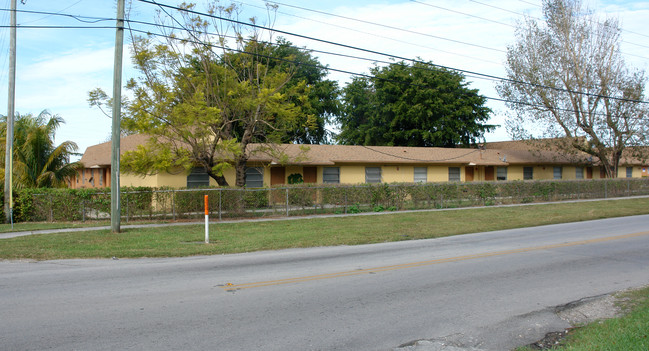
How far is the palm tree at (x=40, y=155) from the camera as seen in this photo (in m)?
21.4

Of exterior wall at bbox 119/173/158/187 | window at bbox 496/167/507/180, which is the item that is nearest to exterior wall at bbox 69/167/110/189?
exterior wall at bbox 119/173/158/187

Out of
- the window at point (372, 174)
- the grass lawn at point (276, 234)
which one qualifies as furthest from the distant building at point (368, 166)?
the grass lawn at point (276, 234)

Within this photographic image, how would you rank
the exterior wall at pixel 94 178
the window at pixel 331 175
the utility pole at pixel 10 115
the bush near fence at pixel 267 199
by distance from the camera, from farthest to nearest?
the window at pixel 331 175 → the exterior wall at pixel 94 178 → the bush near fence at pixel 267 199 → the utility pole at pixel 10 115

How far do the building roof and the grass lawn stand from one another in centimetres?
587

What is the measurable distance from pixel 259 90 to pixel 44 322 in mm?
15279

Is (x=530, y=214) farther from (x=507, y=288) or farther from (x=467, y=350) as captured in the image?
(x=467, y=350)

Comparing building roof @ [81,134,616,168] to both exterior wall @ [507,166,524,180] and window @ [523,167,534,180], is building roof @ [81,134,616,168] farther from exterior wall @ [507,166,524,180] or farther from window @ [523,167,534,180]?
window @ [523,167,534,180]

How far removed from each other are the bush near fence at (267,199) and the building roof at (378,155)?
2.54 m

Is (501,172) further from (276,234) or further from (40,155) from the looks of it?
(40,155)

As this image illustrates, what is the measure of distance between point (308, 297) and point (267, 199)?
44.4 ft

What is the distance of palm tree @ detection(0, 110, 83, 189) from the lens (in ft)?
70.3

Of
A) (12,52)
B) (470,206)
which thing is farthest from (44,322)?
(470,206)

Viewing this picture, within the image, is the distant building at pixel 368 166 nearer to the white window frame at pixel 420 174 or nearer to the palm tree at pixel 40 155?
the white window frame at pixel 420 174

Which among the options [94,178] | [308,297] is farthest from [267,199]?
[94,178]
